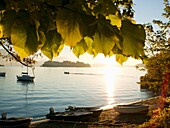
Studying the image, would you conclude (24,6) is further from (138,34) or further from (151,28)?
(151,28)

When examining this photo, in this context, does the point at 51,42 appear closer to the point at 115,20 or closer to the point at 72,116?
the point at 115,20

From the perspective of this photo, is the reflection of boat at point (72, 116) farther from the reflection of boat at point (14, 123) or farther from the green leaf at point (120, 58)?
the green leaf at point (120, 58)

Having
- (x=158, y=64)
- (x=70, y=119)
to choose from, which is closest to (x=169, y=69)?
(x=158, y=64)

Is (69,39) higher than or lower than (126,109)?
higher

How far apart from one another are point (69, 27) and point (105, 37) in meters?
0.17

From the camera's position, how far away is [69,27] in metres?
1.24

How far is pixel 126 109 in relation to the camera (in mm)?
30734

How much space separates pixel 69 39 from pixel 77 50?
2.02 feet

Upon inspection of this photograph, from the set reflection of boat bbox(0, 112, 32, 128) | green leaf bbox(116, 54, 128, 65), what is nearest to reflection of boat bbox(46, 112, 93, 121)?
reflection of boat bbox(0, 112, 32, 128)

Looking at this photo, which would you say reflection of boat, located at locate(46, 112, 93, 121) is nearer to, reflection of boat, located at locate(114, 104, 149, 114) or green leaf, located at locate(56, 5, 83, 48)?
reflection of boat, located at locate(114, 104, 149, 114)

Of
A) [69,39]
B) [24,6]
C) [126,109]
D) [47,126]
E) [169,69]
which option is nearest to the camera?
[69,39]

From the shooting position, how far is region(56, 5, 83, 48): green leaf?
123 cm

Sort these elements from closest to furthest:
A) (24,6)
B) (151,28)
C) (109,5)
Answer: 1. (24,6)
2. (109,5)
3. (151,28)

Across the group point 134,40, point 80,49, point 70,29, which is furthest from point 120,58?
point 70,29
